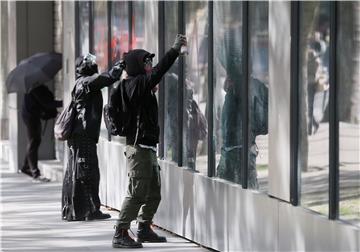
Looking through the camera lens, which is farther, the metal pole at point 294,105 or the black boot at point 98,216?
the black boot at point 98,216

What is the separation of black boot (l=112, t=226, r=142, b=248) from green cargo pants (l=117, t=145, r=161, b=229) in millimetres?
65

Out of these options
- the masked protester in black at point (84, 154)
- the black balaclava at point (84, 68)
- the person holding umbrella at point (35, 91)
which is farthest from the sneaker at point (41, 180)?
the black balaclava at point (84, 68)

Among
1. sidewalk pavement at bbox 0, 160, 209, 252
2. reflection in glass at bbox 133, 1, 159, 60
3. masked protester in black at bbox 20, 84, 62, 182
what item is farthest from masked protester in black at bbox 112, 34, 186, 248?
masked protester in black at bbox 20, 84, 62, 182

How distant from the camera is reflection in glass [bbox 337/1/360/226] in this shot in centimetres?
771

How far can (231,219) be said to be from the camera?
389 inches

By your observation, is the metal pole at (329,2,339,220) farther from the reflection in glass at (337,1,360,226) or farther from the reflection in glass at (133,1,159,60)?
the reflection in glass at (133,1,159,60)

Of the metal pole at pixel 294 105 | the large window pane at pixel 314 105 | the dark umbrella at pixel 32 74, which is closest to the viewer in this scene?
the large window pane at pixel 314 105

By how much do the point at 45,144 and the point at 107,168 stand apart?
201 inches

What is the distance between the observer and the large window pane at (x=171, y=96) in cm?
1166

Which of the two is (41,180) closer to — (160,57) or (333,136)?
(160,57)

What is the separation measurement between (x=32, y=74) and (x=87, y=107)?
3979 mm

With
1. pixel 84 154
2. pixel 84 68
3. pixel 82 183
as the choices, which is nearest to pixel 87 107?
pixel 84 68

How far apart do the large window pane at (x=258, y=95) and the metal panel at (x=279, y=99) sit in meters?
0.19

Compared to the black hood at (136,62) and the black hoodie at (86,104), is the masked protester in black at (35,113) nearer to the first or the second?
the black hoodie at (86,104)
